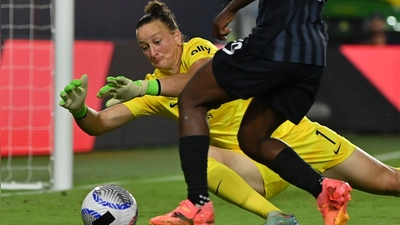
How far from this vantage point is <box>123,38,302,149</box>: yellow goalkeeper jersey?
5.43m

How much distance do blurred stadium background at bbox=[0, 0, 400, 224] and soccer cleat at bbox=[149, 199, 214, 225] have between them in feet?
12.4

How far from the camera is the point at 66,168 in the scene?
7973 mm

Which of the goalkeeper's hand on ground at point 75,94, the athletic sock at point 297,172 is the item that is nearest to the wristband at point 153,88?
the goalkeeper's hand on ground at point 75,94

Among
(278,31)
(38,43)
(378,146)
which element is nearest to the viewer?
(278,31)

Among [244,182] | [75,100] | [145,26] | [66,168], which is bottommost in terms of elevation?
[66,168]

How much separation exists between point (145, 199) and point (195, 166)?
9.86 ft

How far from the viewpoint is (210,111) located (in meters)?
5.59

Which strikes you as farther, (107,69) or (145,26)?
(107,69)

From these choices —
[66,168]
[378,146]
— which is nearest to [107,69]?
[66,168]

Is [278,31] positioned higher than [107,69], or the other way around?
[278,31]

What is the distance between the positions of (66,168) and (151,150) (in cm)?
346

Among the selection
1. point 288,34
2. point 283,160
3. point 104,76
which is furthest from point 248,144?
point 104,76

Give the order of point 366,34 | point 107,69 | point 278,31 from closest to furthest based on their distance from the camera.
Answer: point 278,31 → point 107,69 → point 366,34

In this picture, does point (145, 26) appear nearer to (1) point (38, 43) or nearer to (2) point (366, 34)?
(1) point (38, 43)
